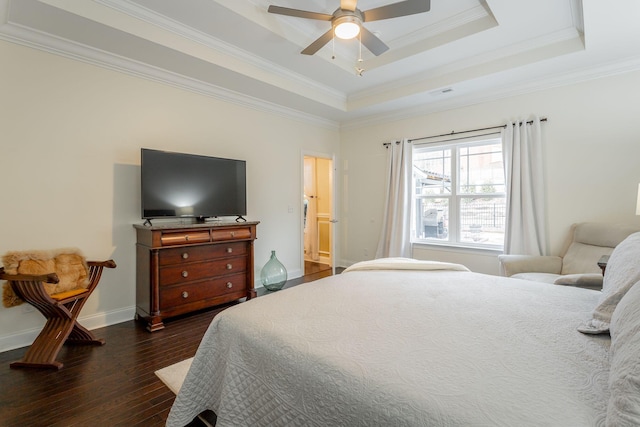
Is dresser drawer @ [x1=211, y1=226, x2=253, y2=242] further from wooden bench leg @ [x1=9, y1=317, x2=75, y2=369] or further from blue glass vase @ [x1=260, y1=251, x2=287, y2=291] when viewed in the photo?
wooden bench leg @ [x1=9, y1=317, x2=75, y2=369]

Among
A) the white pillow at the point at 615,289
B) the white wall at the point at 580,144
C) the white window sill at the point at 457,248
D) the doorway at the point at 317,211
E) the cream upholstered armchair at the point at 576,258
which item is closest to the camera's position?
the white pillow at the point at 615,289

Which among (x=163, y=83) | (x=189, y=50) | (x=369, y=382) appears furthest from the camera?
(x=163, y=83)

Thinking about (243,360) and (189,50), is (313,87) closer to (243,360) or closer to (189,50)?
(189,50)

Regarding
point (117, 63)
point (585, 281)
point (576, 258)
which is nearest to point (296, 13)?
point (117, 63)

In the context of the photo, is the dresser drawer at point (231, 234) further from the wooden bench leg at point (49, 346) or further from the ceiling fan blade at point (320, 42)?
the ceiling fan blade at point (320, 42)

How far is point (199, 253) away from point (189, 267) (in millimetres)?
177

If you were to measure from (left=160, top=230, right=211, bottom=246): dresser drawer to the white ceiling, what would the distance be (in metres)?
1.76

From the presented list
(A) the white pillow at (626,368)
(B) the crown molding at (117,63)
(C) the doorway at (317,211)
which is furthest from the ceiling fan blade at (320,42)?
(C) the doorway at (317,211)

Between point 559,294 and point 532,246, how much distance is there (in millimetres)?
2147

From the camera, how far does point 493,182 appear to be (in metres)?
4.16

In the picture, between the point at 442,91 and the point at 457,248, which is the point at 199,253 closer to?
the point at 457,248

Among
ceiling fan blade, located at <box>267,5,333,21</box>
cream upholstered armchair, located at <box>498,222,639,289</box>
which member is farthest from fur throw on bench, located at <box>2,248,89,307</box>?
cream upholstered armchair, located at <box>498,222,639,289</box>

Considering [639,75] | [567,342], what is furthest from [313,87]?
[567,342]

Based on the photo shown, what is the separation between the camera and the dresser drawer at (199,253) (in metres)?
3.08
